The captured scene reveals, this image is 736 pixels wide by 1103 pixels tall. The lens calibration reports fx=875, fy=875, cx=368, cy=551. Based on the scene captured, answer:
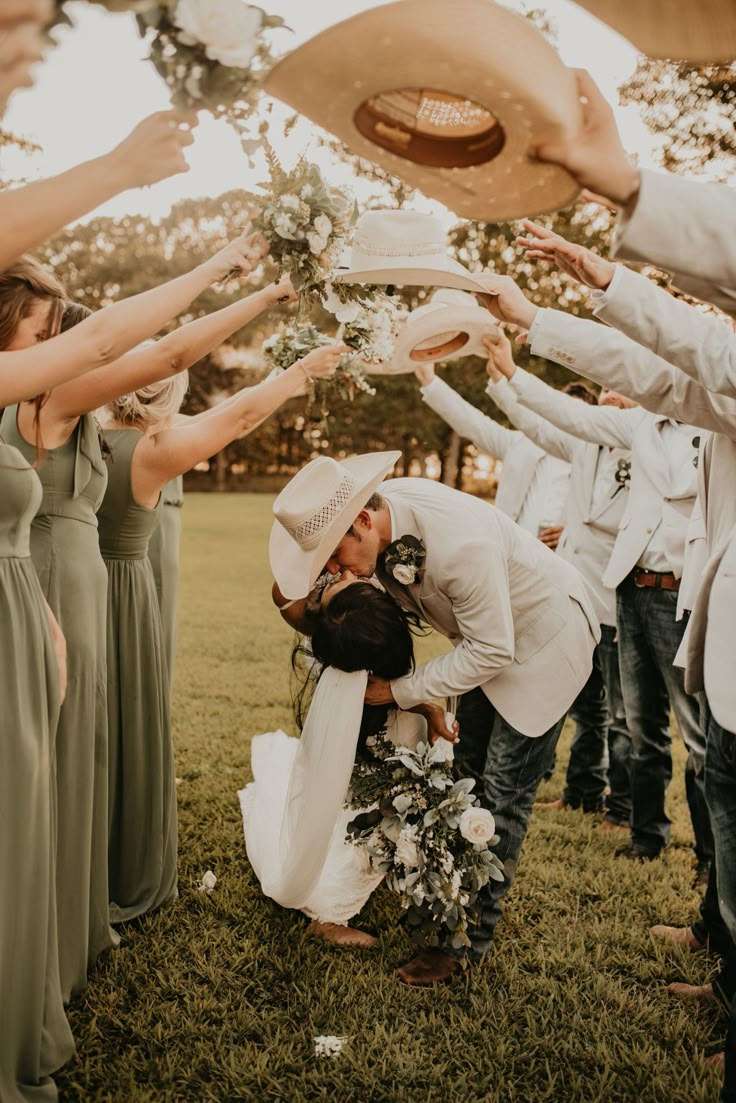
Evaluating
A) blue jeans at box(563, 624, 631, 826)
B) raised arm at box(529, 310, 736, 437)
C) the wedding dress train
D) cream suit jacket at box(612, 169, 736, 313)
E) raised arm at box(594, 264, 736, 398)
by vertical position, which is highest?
cream suit jacket at box(612, 169, 736, 313)

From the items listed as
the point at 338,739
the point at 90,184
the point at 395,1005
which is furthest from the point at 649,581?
the point at 90,184

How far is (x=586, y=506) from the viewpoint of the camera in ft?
22.0

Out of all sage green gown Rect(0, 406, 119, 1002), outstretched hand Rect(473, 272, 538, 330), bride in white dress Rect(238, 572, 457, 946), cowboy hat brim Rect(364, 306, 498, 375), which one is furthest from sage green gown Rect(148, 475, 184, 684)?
outstretched hand Rect(473, 272, 538, 330)

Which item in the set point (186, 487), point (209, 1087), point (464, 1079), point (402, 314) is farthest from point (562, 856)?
point (186, 487)

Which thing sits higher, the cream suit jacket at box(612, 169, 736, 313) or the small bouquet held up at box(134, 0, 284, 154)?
the small bouquet held up at box(134, 0, 284, 154)

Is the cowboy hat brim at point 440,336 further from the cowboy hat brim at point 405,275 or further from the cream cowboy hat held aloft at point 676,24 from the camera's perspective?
the cream cowboy hat held aloft at point 676,24

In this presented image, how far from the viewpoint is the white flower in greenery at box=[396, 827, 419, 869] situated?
3855 millimetres

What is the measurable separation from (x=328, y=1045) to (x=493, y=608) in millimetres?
1820

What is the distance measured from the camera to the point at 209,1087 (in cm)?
314

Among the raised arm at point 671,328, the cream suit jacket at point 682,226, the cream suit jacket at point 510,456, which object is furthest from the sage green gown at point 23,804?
the cream suit jacket at point 510,456

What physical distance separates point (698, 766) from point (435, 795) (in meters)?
1.62

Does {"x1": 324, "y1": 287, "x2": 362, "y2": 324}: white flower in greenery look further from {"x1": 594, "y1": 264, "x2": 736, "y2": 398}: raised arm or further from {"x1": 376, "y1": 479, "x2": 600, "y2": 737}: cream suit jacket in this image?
{"x1": 594, "y1": 264, "x2": 736, "y2": 398}: raised arm

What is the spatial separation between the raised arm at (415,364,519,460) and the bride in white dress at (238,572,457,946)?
2485 millimetres

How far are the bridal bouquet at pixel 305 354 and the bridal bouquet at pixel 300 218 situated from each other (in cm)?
112
